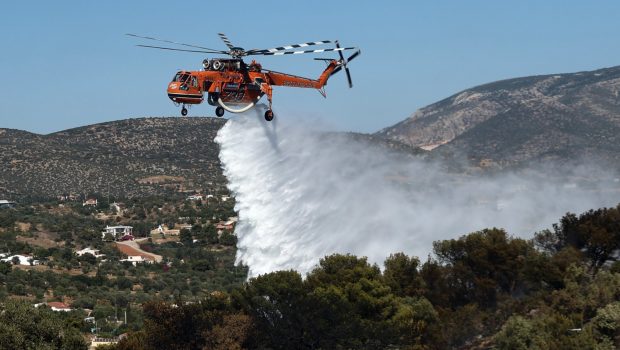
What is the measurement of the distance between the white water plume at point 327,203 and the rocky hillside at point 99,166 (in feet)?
263

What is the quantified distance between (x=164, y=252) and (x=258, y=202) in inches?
2574

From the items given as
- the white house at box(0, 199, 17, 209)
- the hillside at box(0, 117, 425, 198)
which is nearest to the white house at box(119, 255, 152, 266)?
the white house at box(0, 199, 17, 209)

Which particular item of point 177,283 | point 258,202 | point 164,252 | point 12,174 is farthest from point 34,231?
point 258,202

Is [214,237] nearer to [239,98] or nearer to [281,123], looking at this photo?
[281,123]

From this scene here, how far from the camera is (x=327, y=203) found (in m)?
67.4

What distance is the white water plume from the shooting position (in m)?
60.1

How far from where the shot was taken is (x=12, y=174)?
175375 millimetres

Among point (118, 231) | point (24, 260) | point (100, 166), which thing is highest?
point (100, 166)

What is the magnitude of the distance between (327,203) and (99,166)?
120m

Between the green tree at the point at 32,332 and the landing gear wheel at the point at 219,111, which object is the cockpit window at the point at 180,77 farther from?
the green tree at the point at 32,332

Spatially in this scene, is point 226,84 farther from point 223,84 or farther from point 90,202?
point 90,202

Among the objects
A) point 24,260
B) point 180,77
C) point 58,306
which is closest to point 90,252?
point 24,260

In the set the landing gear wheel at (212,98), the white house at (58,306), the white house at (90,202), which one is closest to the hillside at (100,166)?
the white house at (90,202)

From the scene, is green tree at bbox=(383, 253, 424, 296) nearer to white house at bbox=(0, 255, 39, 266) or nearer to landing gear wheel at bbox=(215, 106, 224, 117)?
landing gear wheel at bbox=(215, 106, 224, 117)
